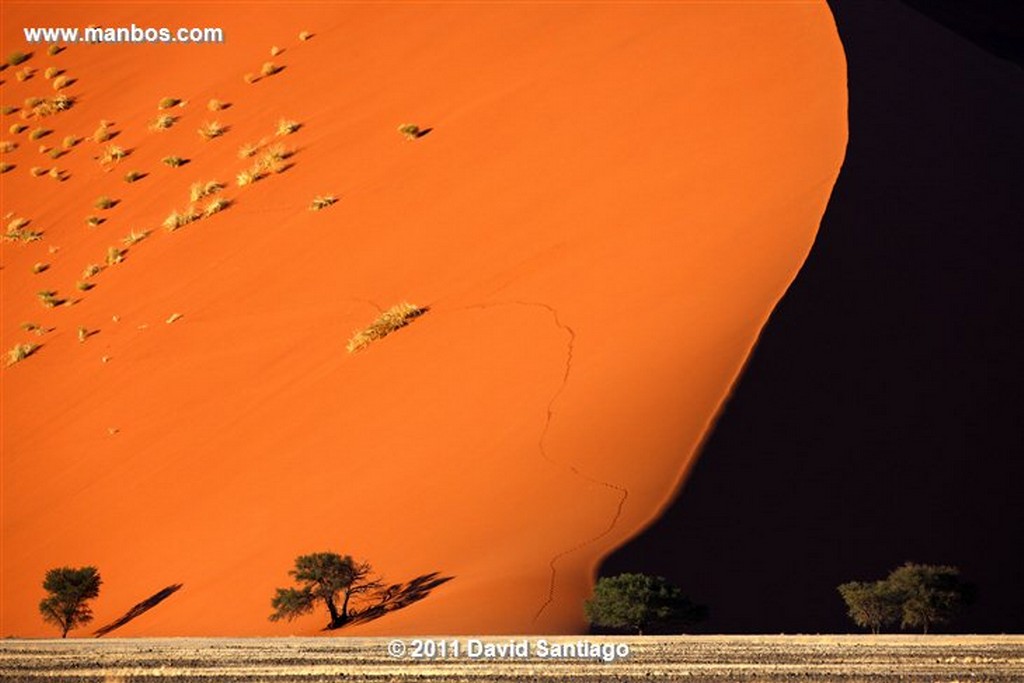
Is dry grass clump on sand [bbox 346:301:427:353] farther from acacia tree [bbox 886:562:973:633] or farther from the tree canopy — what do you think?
acacia tree [bbox 886:562:973:633]

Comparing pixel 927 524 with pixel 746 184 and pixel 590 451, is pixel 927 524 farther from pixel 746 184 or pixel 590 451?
pixel 746 184

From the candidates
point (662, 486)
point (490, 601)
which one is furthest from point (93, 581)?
point (662, 486)

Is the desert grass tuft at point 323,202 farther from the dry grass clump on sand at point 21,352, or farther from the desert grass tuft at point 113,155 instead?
the desert grass tuft at point 113,155

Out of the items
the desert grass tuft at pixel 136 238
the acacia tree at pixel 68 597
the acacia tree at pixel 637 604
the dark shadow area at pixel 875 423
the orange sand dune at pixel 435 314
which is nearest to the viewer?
the acacia tree at pixel 637 604

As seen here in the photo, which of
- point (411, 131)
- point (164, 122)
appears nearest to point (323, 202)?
point (411, 131)

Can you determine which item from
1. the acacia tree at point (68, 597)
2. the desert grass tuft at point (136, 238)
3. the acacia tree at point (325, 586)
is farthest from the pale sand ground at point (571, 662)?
the desert grass tuft at point (136, 238)

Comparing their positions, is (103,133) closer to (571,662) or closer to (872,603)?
(872,603)
